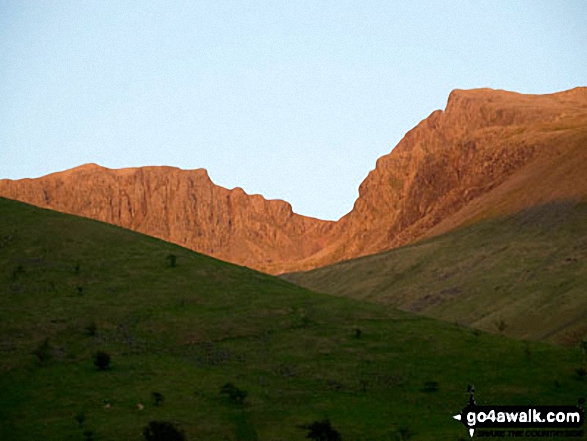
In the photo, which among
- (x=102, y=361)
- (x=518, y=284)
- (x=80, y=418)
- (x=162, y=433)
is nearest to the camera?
(x=162, y=433)

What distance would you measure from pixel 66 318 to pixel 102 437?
21640 mm

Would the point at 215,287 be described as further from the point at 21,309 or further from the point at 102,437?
the point at 102,437

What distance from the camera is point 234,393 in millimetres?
53156

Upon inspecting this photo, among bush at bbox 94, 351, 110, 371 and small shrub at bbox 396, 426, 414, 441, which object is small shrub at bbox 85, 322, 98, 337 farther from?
small shrub at bbox 396, 426, 414, 441

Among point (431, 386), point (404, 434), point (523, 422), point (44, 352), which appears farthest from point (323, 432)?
point (44, 352)

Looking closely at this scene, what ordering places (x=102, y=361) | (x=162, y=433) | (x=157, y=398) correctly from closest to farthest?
(x=162, y=433) → (x=157, y=398) → (x=102, y=361)

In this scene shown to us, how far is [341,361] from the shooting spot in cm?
6141

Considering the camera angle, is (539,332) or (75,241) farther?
(539,332)

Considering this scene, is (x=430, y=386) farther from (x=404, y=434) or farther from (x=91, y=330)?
(x=91, y=330)

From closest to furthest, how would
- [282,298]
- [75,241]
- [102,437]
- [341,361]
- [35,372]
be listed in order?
1. [102,437]
2. [35,372]
3. [341,361]
4. [282,298]
5. [75,241]

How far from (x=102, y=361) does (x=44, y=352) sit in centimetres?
447

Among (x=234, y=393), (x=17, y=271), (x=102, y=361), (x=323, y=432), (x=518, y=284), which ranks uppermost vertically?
(x=518, y=284)

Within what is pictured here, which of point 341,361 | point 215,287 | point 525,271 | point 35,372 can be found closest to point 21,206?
point 215,287

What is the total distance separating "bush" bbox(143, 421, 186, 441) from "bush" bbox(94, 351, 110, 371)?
14.5 meters
